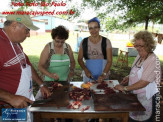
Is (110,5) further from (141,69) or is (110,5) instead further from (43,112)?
(43,112)

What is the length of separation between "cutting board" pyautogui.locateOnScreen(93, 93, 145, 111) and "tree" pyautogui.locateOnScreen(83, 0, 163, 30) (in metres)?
6.00

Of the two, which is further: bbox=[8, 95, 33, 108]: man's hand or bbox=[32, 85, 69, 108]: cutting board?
bbox=[32, 85, 69, 108]: cutting board

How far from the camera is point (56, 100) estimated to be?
7.54ft

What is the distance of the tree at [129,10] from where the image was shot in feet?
24.6

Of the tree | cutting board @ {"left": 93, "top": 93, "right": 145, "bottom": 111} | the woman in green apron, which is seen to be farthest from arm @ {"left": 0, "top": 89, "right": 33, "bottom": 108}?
the tree

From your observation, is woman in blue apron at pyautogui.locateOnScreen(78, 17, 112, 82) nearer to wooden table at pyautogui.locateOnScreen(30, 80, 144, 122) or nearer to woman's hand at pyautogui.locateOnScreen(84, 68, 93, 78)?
woman's hand at pyautogui.locateOnScreen(84, 68, 93, 78)

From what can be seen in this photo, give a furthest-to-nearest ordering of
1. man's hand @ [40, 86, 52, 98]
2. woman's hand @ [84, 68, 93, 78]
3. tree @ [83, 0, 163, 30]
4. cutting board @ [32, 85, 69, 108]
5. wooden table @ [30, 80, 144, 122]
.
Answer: tree @ [83, 0, 163, 30] → woman's hand @ [84, 68, 93, 78] → man's hand @ [40, 86, 52, 98] → cutting board @ [32, 85, 69, 108] → wooden table @ [30, 80, 144, 122]

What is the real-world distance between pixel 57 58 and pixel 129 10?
6416 mm

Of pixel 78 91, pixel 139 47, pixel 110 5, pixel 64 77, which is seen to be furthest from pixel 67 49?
pixel 110 5

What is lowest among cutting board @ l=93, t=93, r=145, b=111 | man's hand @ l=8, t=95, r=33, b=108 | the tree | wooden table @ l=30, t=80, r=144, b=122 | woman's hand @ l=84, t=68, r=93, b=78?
wooden table @ l=30, t=80, r=144, b=122

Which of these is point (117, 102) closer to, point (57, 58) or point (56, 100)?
point (56, 100)

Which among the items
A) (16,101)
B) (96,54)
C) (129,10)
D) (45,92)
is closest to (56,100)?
(45,92)

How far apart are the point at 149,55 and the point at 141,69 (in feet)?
0.83

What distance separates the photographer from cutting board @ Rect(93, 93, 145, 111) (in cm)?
207
